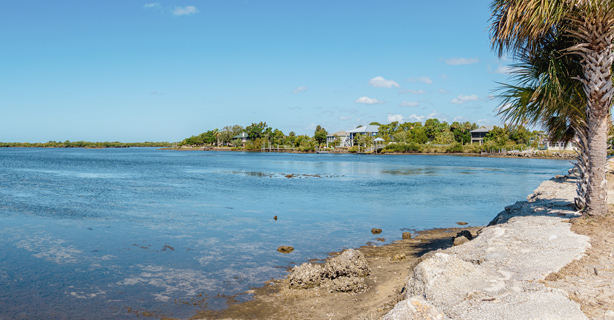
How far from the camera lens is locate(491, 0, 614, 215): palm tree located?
971 centimetres

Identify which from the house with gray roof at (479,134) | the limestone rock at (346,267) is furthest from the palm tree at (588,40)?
the house with gray roof at (479,134)

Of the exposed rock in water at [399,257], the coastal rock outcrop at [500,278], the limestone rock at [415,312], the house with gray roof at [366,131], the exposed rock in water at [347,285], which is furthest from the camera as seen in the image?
the house with gray roof at [366,131]

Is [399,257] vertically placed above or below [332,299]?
above

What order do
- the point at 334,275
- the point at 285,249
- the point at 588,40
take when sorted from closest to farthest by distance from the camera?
the point at 588,40
the point at 334,275
the point at 285,249

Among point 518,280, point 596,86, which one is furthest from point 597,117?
point 518,280

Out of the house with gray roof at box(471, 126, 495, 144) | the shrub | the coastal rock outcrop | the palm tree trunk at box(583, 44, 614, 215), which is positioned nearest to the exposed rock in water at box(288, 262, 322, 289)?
the coastal rock outcrop

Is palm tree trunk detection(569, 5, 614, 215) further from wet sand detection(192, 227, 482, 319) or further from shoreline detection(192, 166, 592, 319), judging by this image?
wet sand detection(192, 227, 482, 319)

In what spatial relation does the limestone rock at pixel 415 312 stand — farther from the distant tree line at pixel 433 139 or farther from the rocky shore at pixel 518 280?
the distant tree line at pixel 433 139

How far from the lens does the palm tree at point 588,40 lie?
31.9 feet

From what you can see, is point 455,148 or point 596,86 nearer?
point 596,86

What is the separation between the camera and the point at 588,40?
32.5 feet

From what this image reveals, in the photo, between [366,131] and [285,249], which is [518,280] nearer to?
[285,249]

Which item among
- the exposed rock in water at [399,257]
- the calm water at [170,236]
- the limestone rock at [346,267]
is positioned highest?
the limestone rock at [346,267]

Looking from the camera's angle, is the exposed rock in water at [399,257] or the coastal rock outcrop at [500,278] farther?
the exposed rock in water at [399,257]
